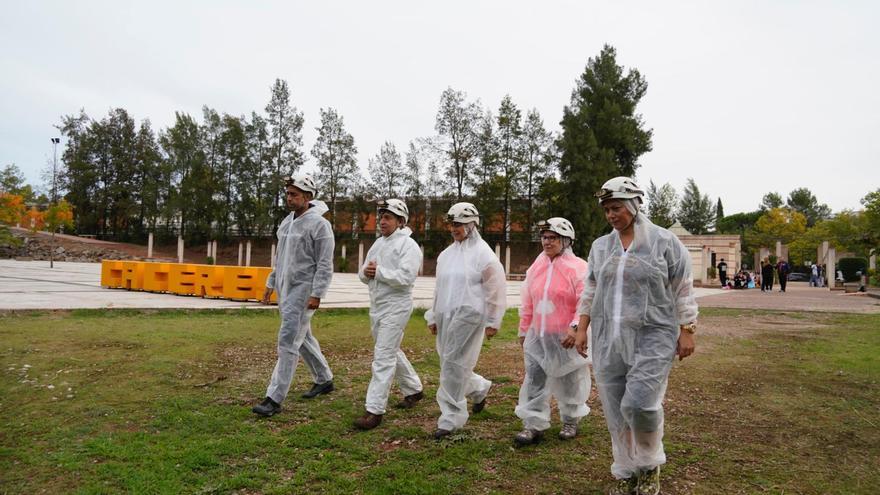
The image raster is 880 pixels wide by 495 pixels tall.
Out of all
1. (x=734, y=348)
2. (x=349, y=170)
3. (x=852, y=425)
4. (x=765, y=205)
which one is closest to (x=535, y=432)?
(x=852, y=425)

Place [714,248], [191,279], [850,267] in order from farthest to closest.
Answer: [850,267], [714,248], [191,279]

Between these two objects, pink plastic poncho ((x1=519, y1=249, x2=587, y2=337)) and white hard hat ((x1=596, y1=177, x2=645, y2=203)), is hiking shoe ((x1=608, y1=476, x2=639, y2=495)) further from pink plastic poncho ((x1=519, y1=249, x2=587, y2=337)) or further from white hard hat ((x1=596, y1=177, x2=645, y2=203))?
white hard hat ((x1=596, y1=177, x2=645, y2=203))

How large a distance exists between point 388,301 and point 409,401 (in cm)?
112

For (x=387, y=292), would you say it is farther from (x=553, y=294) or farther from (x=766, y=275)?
(x=766, y=275)

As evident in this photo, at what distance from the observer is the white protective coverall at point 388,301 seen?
4.86 meters

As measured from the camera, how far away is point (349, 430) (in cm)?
470

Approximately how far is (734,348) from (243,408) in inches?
316

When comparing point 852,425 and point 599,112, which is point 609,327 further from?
point 599,112

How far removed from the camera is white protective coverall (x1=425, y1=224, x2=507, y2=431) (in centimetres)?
462

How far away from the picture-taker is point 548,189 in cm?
4538

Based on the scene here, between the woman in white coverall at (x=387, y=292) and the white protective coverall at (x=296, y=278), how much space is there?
0.42 m

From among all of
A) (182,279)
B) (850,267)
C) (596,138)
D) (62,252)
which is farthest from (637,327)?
(850,267)

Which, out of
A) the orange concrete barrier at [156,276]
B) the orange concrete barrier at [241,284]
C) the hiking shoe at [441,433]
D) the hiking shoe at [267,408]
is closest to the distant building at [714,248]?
the orange concrete barrier at [241,284]

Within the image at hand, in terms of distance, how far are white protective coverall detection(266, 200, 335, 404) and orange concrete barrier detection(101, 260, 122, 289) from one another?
15121mm
